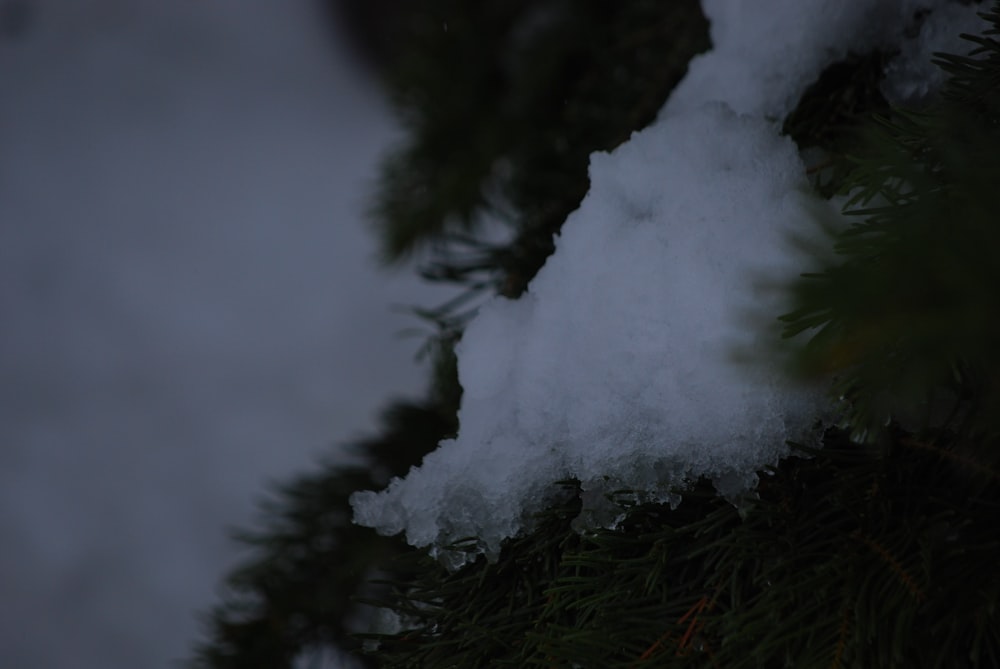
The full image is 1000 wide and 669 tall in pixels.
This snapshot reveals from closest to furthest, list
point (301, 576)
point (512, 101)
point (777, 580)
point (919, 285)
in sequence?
point (919, 285) < point (777, 580) < point (301, 576) < point (512, 101)

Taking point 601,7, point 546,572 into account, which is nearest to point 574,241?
point 546,572

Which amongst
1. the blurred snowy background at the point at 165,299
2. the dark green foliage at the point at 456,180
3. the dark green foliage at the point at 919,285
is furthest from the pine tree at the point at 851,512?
the blurred snowy background at the point at 165,299

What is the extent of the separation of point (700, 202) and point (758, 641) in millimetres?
198

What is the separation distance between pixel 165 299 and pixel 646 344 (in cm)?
152

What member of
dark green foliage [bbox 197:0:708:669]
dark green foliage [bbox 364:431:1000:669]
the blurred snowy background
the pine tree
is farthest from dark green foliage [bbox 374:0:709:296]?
the blurred snowy background

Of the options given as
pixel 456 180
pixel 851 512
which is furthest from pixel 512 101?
pixel 851 512

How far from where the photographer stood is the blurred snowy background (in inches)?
57.0

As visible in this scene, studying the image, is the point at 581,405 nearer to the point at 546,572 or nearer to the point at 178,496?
the point at 546,572

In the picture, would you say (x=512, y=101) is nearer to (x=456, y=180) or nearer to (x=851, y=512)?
(x=456, y=180)

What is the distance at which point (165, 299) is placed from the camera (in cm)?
163

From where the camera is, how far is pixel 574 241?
394mm

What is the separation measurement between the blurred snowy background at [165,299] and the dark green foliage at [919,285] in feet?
3.90

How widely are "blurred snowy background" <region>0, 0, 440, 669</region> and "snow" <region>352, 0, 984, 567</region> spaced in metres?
1.06

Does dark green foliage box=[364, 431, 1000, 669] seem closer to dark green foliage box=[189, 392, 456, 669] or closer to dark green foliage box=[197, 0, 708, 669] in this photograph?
dark green foliage box=[197, 0, 708, 669]
